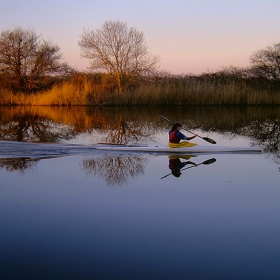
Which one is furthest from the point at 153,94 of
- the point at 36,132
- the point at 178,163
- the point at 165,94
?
the point at 178,163

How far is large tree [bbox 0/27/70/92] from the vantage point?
32031 mm

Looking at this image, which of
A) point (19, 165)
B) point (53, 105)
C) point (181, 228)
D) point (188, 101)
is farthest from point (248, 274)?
point (53, 105)

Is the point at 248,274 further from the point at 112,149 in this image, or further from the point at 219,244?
the point at 112,149

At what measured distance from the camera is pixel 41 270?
3.07 metres

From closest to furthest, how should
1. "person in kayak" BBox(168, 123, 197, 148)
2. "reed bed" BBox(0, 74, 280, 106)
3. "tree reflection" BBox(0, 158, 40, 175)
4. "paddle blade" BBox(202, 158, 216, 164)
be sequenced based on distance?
1. "tree reflection" BBox(0, 158, 40, 175)
2. "paddle blade" BBox(202, 158, 216, 164)
3. "person in kayak" BBox(168, 123, 197, 148)
4. "reed bed" BBox(0, 74, 280, 106)

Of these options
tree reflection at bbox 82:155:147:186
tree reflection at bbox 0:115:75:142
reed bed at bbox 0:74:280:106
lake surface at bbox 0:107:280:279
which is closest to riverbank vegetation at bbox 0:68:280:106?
reed bed at bbox 0:74:280:106

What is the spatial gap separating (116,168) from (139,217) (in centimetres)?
280

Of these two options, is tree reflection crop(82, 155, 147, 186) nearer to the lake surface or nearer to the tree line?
the lake surface

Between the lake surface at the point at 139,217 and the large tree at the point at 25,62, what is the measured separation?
26174 millimetres

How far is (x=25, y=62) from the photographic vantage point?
108ft

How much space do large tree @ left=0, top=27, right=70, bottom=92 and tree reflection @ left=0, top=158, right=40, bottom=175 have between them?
2630 cm

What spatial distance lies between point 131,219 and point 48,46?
3297 cm

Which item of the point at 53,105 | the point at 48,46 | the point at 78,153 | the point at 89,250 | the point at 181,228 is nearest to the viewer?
the point at 89,250

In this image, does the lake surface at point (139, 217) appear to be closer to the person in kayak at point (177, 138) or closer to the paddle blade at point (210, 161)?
the paddle blade at point (210, 161)
